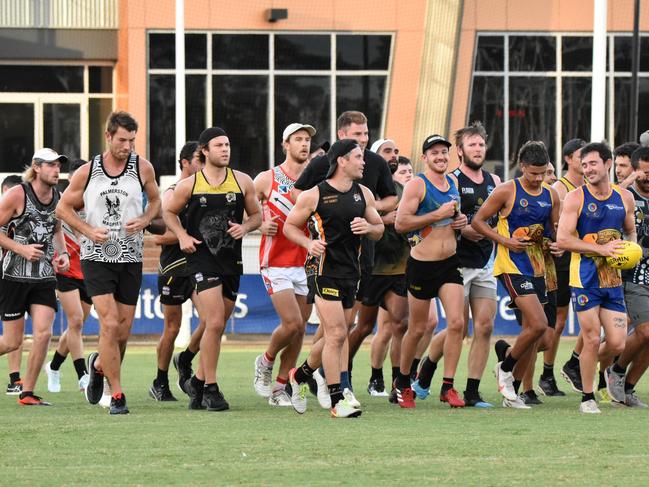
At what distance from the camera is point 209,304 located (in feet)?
40.2

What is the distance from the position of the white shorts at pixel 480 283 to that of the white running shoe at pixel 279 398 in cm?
182

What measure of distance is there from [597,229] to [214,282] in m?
3.17

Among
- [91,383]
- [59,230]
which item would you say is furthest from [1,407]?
[59,230]

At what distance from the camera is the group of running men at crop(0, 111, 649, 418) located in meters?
11.9

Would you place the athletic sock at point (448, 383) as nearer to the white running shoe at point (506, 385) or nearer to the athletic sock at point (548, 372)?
the white running shoe at point (506, 385)

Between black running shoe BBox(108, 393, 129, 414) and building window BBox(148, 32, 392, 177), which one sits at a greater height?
building window BBox(148, 32, 392, 177)

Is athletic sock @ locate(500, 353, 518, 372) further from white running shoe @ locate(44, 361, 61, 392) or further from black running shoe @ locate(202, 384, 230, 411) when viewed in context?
white running shoe @ locate(44, 361, 61, 392)

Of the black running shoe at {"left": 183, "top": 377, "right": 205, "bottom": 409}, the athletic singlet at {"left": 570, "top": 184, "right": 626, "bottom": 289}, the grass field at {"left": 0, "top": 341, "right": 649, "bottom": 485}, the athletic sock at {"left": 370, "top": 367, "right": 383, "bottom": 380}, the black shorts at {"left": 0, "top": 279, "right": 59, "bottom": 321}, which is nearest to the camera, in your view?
the grass field at {"left": 0, "top": 341, "right": 649, "bottom": 485}

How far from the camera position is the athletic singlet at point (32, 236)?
13594 millimetres

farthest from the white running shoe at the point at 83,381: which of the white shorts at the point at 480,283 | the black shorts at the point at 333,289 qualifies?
the white shorts at the point at 480,283

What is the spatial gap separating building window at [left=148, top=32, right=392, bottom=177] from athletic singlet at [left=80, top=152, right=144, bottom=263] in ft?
67.3

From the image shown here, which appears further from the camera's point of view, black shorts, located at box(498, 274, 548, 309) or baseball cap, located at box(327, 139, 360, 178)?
black shorts, located at box(498, 274, 548, 309)

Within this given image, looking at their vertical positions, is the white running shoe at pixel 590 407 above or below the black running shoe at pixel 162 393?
above

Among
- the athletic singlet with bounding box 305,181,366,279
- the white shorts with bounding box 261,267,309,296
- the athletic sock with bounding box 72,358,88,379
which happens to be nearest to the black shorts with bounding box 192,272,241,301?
the white shorts with bounding box 261,267,309,296
